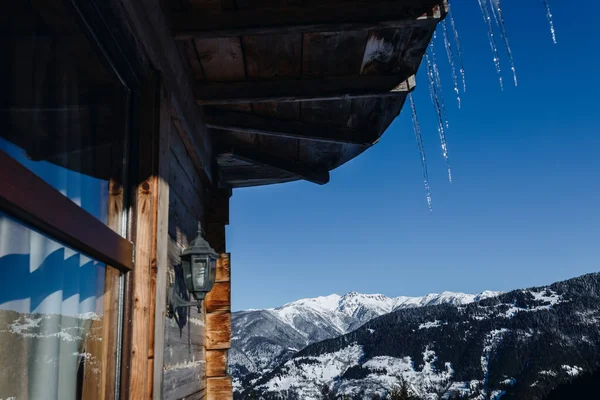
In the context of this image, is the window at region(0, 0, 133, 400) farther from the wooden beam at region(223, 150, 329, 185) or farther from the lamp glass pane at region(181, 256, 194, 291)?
the wooden beam at region(223, 150, 329, 185)

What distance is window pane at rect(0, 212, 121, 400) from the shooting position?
1268 millimetres

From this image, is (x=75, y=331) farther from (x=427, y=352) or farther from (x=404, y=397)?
(x=427, y=352)

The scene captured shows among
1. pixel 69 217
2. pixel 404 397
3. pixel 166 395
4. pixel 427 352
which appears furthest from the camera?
pixel 427 352

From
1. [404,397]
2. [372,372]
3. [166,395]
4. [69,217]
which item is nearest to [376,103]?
[166,395]

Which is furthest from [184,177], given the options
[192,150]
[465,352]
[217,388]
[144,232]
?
[465,352]

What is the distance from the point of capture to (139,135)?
7.43 ft

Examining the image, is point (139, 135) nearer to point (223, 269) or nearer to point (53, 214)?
point (53, 214)

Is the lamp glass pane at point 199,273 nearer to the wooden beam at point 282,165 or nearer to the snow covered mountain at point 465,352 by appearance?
the wooden beam at point 282,165

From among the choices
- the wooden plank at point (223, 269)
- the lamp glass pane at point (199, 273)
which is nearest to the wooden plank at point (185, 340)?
the lamp glass pane at point (199, 273)

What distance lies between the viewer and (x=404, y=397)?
80.2ft

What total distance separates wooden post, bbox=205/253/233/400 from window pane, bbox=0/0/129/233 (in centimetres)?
212

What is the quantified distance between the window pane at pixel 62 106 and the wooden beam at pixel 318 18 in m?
0.63

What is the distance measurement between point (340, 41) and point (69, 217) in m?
1.69

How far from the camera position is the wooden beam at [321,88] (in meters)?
3.09
